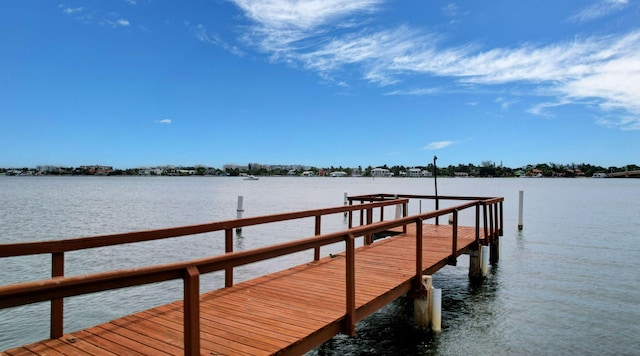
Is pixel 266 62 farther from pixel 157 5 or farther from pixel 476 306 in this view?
pixel 476 306

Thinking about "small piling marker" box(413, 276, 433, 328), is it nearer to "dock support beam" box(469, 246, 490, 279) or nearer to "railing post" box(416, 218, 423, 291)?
"railing post" box(416, 218, 423, 291)

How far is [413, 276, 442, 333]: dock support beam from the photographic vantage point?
7.39 meters

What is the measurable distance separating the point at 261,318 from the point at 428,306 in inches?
153

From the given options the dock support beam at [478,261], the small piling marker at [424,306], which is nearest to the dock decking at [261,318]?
the small piling marker at [424,306]

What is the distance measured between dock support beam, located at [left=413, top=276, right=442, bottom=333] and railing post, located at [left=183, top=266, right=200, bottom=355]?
5057 mm

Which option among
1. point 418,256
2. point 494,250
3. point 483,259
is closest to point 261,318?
point 418,256

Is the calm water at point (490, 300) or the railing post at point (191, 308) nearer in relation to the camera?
the railing post at point (191, 308)

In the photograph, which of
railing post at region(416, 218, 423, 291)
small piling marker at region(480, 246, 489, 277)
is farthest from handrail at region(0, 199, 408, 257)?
small piling marker at region(480, 246, 489, 277)

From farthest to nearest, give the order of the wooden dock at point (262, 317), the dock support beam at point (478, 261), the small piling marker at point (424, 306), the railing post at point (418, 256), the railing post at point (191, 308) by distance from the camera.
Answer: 1. the dock support beam at point (478, 261)
2. the small piling marker at point (424, 306)
3. the railing post at point (418, 256)
4. the wooden dock at point (262, 317)
5. the railing post at point (191, 308)

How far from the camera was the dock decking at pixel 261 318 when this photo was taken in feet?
13.0

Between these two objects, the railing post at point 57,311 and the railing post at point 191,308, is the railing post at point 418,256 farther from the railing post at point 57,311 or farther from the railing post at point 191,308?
the railing post at point 57,311

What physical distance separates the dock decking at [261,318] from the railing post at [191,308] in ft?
2.57

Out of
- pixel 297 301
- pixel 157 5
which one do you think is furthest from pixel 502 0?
pixel 157 5

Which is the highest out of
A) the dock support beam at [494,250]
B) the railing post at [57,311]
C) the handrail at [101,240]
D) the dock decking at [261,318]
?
the handrail at [101,240]
